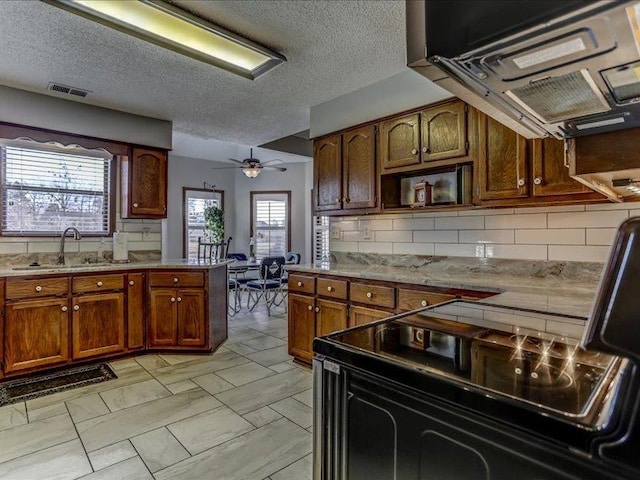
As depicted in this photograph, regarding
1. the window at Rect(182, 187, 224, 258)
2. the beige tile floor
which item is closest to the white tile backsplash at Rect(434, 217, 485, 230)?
the beige tile floor

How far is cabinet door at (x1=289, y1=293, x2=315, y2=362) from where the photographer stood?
3.31 m

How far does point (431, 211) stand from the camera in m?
3.05

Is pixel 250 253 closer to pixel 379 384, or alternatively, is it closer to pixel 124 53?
pixel 124 53

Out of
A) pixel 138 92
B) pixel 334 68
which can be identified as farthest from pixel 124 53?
pixel 334 68

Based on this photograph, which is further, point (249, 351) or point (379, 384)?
point (249, 351)

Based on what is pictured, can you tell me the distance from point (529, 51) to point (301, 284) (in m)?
2.90

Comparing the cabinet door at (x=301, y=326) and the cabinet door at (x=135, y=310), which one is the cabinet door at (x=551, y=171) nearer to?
the cabinet door at (x=301, y=326)

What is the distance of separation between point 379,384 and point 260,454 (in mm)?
1532

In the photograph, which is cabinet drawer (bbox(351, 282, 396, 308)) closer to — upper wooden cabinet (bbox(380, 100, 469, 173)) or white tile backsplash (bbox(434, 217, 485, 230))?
white tile backsplash (bbox(434, 217, 485, 230))

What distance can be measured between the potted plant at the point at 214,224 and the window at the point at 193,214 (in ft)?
1.02

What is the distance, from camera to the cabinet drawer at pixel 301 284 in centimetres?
331

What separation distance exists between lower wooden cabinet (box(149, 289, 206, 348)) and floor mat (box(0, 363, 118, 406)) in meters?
0.57

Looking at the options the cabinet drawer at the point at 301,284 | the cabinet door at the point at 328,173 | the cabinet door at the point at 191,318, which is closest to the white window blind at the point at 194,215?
the cabinet door at the point at 191,318

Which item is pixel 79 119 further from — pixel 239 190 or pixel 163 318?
pixel 239 190
